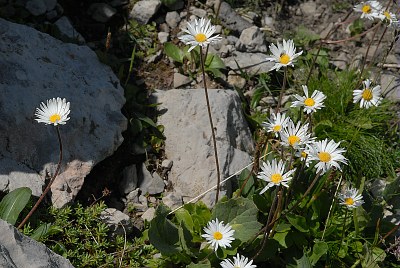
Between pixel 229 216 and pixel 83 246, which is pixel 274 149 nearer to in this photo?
pixel 229 216

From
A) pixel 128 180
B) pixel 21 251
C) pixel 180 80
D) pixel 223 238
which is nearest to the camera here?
pixel 21 251

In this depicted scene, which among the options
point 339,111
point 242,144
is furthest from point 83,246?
point 339,111

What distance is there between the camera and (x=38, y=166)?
407 centimetres

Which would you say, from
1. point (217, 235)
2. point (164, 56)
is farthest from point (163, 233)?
point (164, 56)

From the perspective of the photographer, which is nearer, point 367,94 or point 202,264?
point 202,264

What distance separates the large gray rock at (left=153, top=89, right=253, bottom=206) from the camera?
4.39m

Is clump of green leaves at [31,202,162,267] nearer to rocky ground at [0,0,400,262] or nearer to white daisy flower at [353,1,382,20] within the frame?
rocky ground at [0,0,400,262]

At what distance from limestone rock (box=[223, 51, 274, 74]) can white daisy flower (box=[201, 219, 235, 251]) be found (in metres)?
1.97

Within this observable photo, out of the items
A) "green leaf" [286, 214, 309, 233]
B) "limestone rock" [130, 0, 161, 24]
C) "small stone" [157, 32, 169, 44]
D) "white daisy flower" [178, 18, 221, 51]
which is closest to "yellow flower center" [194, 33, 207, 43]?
"white daisy flower" [178, 18, 221, 51]

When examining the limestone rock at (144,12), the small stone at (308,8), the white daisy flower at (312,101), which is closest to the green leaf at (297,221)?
the white daisy flower at (312,101)

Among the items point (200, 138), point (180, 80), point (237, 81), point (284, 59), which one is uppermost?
point (237, 81)

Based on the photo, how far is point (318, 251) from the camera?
3947 millimetres

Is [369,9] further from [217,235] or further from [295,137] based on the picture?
[217,235]

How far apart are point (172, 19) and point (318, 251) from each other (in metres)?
2.48
